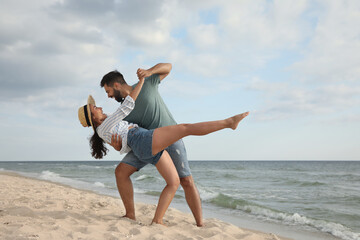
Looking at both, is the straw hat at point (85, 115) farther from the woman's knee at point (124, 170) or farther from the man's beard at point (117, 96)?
the woman's knee at point (124, 170)

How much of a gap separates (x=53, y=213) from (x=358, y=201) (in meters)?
8.30

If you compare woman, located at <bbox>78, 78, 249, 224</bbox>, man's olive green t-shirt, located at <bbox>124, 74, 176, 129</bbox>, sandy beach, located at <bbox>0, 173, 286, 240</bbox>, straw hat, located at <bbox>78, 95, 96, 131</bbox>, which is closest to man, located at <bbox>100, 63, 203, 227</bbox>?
man's olive green t-shirt, located at <bbox>124, 74, 176, 129</bbox>

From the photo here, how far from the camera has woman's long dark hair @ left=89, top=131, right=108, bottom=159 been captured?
146 inches

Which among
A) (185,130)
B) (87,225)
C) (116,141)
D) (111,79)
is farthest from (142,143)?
(87,225)

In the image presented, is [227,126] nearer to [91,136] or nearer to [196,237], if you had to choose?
[196,237]

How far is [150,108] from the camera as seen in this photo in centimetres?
339

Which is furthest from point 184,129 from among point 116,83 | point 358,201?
point 358,201

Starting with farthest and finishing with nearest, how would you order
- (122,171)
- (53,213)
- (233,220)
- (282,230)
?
(233,220) < (282,230) < (53,213) < (122,171)

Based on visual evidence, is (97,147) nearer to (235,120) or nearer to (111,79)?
(111,79)

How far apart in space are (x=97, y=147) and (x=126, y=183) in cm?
52

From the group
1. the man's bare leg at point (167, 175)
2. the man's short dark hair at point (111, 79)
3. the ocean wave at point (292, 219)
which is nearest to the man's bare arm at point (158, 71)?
the man's short dark hair at point (111, 79)

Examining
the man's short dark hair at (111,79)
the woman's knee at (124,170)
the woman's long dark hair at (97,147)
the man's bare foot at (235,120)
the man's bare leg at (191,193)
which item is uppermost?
the man's short dark hair at (111,79)

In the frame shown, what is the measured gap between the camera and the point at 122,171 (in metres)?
3.58

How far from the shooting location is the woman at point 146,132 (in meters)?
3.04
